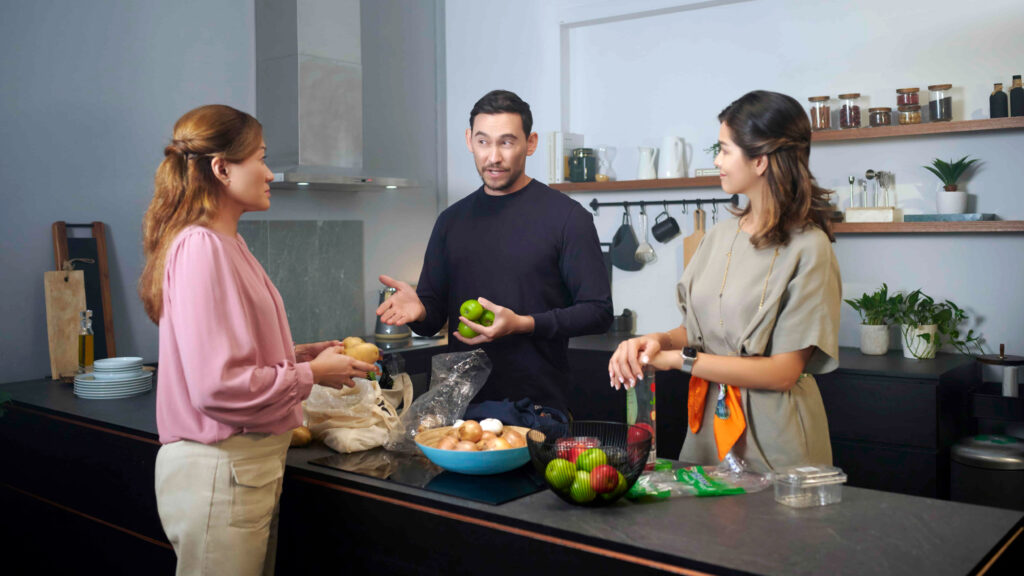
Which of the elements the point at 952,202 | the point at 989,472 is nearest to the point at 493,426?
the point at 989,472

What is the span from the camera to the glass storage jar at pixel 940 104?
3490mm

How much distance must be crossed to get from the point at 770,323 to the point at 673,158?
7.93ft

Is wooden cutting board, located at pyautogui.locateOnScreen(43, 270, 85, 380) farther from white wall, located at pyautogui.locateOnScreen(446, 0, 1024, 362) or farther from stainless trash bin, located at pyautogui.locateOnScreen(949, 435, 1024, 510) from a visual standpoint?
stainless trash bin, located at pyautogui.locateOnScreen(949, 435, 1024, 510)

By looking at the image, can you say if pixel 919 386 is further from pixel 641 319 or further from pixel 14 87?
pixel 14 87

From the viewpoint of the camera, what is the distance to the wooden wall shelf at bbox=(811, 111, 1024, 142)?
11.0 feet

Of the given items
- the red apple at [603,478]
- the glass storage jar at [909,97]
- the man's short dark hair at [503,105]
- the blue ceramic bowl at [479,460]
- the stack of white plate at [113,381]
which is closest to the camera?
the red apple at [603,478]

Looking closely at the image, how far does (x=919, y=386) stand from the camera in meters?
3.16

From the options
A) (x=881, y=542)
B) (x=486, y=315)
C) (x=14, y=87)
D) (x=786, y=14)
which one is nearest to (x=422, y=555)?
(x=486, y=315)

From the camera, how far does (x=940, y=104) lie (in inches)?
138

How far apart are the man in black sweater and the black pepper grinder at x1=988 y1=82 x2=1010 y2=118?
204cm

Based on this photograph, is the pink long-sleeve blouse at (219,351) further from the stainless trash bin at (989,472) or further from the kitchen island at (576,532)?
the stainless trash bin at (989,472)

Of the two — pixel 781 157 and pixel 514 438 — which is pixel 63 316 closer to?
pixel 514 438

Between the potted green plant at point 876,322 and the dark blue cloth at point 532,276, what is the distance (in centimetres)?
173

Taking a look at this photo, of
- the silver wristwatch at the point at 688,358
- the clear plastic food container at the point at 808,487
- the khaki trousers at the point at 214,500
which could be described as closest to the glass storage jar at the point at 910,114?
the silver wristwatch at the point at 688,358
